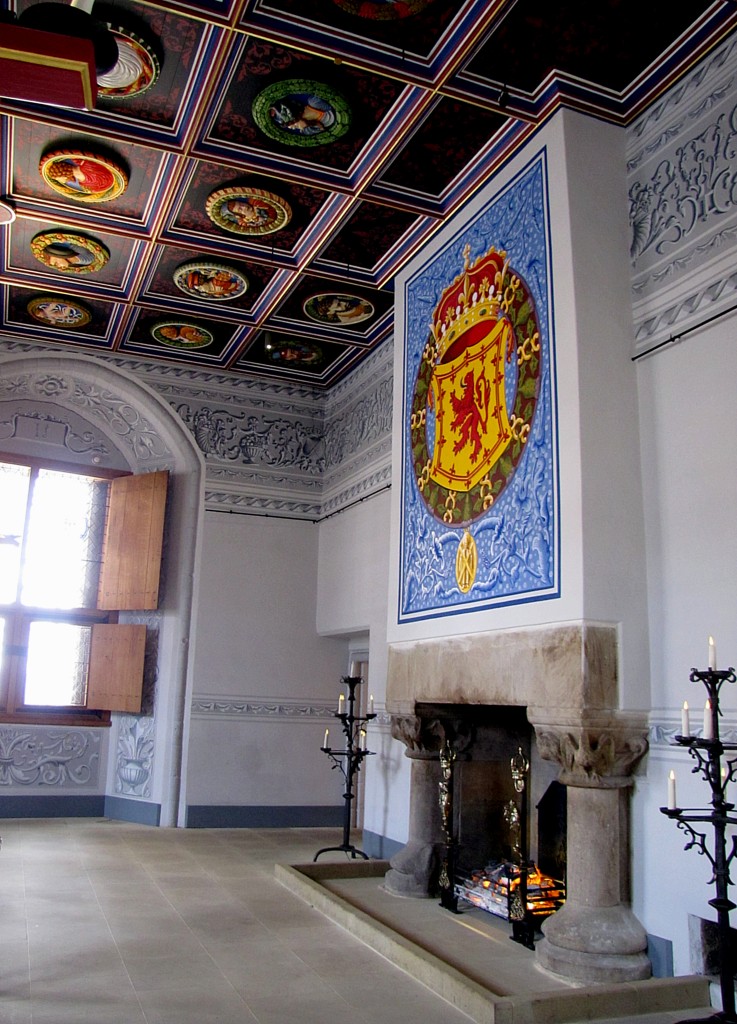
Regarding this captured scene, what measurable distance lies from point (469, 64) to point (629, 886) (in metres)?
4.57

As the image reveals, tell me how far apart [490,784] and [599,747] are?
7.23ft

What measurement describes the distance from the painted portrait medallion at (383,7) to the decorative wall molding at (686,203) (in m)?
1.56

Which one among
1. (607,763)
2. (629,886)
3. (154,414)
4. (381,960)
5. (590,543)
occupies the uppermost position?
(154,414)

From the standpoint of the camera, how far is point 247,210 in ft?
22.2

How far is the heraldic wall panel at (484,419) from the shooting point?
515 cm

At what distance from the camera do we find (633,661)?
182 inches

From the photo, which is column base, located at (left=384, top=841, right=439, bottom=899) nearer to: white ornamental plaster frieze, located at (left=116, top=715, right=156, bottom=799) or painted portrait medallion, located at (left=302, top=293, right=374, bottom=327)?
white ornamental plaster frieze, located at (left=116, top=715, right=156, bottom=799)

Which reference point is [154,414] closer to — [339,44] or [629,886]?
[339,44]

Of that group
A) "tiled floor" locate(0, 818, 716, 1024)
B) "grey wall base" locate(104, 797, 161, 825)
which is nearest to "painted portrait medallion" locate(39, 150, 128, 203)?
"tiled floor" locate(0, 818, 716, 1024)

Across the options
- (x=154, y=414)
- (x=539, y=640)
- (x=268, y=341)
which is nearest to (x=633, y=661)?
(x=539, y=640)

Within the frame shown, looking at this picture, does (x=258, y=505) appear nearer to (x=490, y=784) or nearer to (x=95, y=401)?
(x=95, y=401)

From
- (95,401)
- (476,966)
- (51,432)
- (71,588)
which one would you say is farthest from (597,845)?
(51,432)

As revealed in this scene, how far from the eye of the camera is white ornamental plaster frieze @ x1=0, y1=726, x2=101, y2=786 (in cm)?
913

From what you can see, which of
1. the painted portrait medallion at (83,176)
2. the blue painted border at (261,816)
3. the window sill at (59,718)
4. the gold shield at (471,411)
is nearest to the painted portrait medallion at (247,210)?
the painted portrait medallion at (83,176)
